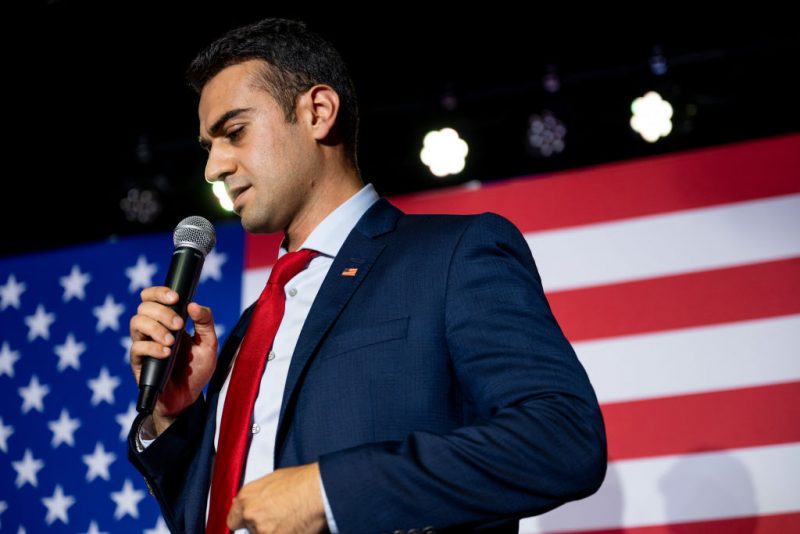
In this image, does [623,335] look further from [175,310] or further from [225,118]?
[175,310]

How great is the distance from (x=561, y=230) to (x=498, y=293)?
181 centimetres

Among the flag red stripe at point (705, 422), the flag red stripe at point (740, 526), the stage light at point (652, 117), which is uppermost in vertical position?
the stage light at point (652, 117)

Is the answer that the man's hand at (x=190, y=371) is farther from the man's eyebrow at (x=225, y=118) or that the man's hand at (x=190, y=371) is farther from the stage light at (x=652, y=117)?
the stage light at (x=652, y=117)

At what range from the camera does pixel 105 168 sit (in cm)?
363

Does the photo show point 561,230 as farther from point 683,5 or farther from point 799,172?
point 683,5

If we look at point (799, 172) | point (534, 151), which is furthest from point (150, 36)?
point (799, 172)

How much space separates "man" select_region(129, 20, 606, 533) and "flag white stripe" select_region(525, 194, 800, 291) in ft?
4.48

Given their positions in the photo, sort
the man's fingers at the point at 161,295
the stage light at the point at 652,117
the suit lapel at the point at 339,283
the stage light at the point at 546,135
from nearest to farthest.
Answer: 1. the suit lapel at the point at 339,283
2. the man's fingers at the point at 161,295
3. the stage light at the point at 652,117
4. the stage light at the point at 546,135

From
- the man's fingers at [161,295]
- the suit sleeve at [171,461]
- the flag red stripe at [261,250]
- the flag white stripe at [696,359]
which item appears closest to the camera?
the man's fingers at [161,295]

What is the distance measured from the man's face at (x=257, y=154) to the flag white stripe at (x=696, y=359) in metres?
1.50

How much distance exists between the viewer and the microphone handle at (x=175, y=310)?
1150mm

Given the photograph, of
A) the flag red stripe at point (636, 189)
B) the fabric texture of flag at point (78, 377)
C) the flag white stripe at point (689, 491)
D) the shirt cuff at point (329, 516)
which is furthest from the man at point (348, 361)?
the fabric texture of flag at point (78, 377)

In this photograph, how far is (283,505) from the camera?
2.76 ft

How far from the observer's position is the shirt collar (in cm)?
135
